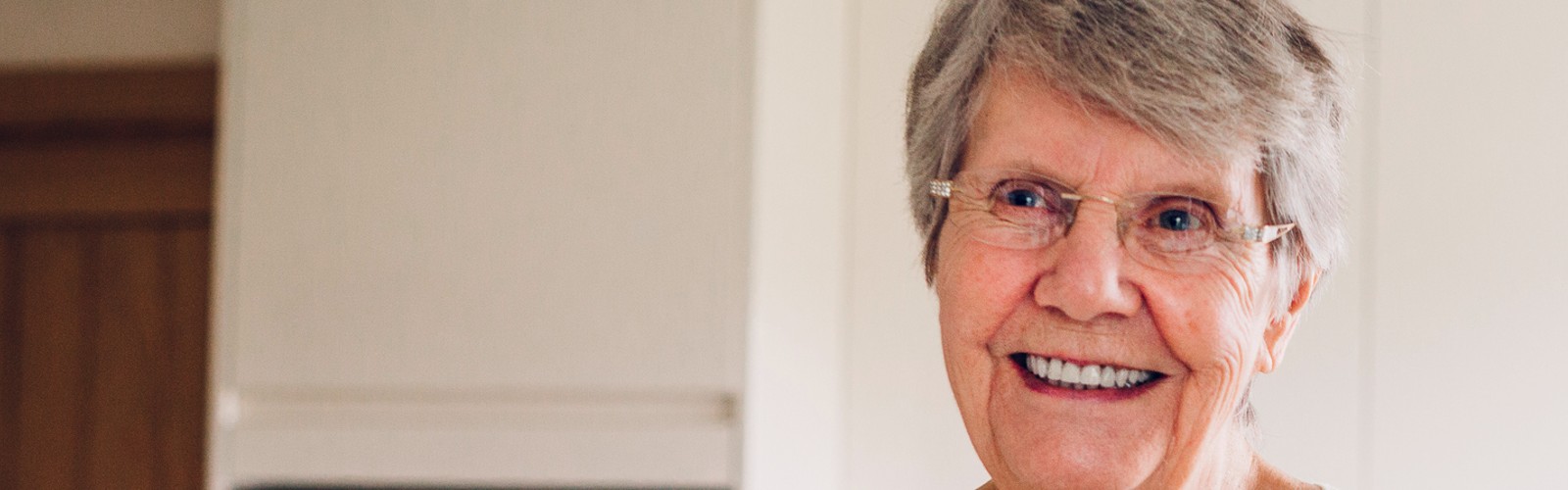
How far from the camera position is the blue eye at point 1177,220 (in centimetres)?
56

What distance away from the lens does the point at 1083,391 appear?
0.59m

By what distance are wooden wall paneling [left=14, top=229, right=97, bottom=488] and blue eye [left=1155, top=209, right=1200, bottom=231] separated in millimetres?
1579

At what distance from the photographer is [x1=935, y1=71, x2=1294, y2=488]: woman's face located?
1.86 feet

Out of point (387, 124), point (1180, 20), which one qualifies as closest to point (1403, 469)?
point (1180, 20)

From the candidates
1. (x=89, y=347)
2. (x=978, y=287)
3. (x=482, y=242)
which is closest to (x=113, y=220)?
(x=89, y=347)

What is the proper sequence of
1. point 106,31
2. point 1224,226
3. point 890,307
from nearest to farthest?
point 1224,226 < point 890,307 < point 106,31

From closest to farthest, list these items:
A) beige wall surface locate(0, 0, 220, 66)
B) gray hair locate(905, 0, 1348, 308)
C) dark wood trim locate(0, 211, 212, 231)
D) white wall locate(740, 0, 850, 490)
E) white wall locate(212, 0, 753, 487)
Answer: gray hair locate(905, 0, 1348, 308)
white wall locate(740, 0, 850, 490)
white wall locate(212, 0, 753, 487)
beige wall surface locate(0, 0, 220, 66)
dark wood trim locate(0, 211, 212, 231)

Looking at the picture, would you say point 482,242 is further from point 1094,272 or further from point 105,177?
point 1094,272

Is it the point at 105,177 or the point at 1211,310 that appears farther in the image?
the point at 105,177

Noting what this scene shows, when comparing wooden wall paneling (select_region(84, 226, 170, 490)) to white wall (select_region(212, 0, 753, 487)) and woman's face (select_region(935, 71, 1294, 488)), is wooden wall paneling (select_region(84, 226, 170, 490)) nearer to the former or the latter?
white wall (select_region(212, 0, 753, 487))

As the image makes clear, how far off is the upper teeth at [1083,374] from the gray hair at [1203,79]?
8cm

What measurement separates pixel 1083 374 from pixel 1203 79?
0.14m

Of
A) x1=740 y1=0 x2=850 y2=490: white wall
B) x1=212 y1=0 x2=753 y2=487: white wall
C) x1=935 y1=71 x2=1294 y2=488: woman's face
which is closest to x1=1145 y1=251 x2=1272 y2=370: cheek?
x1=935 y1=71 x2=1294 y2=488: woman's face

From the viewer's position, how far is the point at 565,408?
1.31 meters
